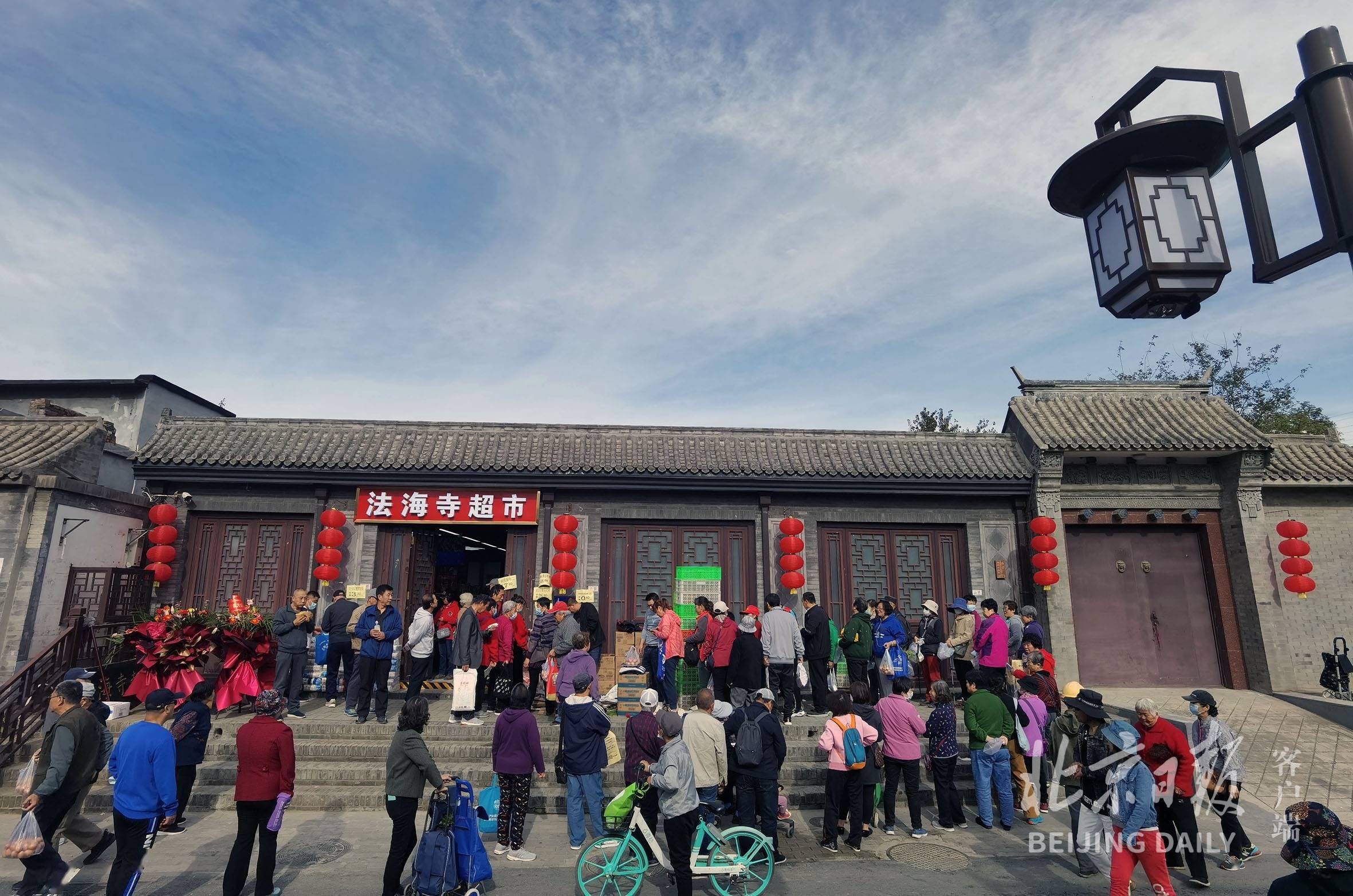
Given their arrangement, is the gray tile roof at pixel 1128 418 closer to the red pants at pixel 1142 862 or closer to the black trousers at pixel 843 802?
the black trousers at pixel 843 802

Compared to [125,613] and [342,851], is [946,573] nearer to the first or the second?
[342,851]

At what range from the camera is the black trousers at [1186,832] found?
633 centimetres

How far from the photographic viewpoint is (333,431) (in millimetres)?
13984

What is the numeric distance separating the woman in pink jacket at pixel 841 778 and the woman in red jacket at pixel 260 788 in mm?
4847

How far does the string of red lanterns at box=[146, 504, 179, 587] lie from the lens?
479 inches

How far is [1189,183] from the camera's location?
3.28m

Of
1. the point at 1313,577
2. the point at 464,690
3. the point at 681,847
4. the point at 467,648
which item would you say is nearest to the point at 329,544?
the point at 467,648

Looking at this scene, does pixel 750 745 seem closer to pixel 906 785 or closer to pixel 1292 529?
pixel 906 785

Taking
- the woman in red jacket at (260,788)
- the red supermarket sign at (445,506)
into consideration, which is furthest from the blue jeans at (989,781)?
the red supermarket sign at (445,506)

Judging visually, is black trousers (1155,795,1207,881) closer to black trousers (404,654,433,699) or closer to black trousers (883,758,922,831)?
black trousers (883,758,922,831)

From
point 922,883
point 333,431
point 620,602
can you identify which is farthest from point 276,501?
point 922,883

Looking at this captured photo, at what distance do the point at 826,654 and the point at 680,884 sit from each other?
5.18 m

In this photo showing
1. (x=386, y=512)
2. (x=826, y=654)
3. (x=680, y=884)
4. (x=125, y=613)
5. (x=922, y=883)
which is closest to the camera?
(x=680, y=884)

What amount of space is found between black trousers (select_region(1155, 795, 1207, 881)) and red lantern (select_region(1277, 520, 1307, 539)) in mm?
8795
